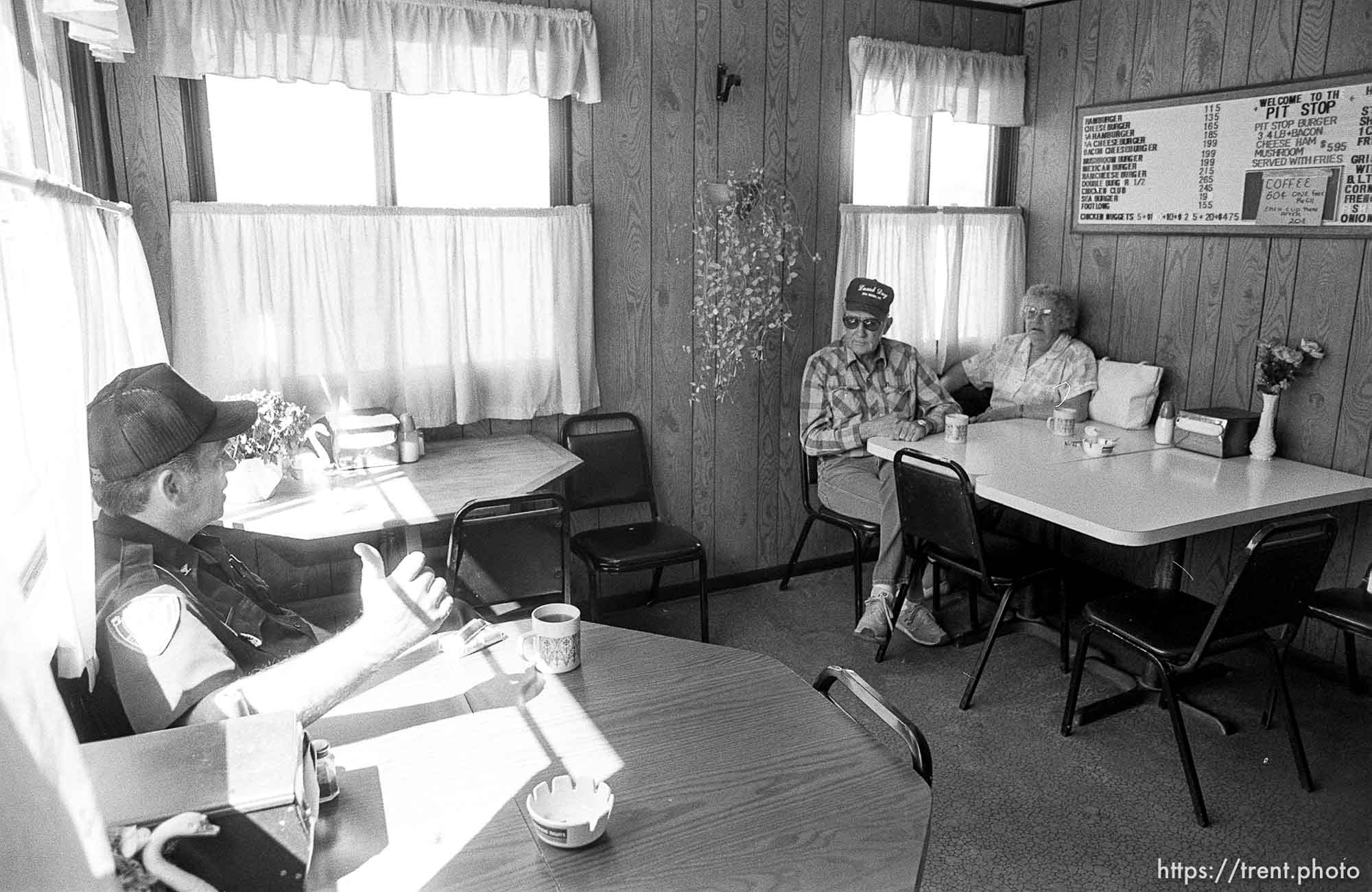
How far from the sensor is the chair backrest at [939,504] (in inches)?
122

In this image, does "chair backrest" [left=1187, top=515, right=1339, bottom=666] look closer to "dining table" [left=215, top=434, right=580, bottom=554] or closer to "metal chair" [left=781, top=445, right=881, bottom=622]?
"metal chair" [left=781, top=445, right=881, bottom=622]

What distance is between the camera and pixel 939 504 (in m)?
3.24

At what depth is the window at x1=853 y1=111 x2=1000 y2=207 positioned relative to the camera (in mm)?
4398

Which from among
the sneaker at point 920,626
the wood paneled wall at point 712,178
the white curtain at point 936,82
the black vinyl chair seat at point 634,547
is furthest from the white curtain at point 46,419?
the white curtain at point 936,82

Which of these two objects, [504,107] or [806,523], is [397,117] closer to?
[504,107]

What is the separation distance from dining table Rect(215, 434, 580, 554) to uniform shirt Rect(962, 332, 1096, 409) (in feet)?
6.75

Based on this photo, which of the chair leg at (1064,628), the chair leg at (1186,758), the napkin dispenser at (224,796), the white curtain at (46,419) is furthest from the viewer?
the chair leg at (1064,628)

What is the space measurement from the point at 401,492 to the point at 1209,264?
128 inches

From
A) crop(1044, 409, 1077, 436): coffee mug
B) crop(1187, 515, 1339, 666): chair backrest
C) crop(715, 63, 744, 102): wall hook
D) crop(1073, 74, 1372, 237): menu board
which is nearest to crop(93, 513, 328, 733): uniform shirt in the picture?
crop(1187, 515, 1339, 666): chair backrest

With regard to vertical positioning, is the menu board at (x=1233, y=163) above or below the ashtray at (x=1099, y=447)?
above

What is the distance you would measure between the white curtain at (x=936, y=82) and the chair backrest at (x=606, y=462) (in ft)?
5.66

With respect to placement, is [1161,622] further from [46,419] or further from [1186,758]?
[46,419]

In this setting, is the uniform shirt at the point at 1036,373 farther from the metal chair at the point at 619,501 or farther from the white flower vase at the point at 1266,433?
the metal chair at the point at 619,501

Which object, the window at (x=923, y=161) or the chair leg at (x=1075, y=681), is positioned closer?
the chair leg at (x=1075, y=681)
